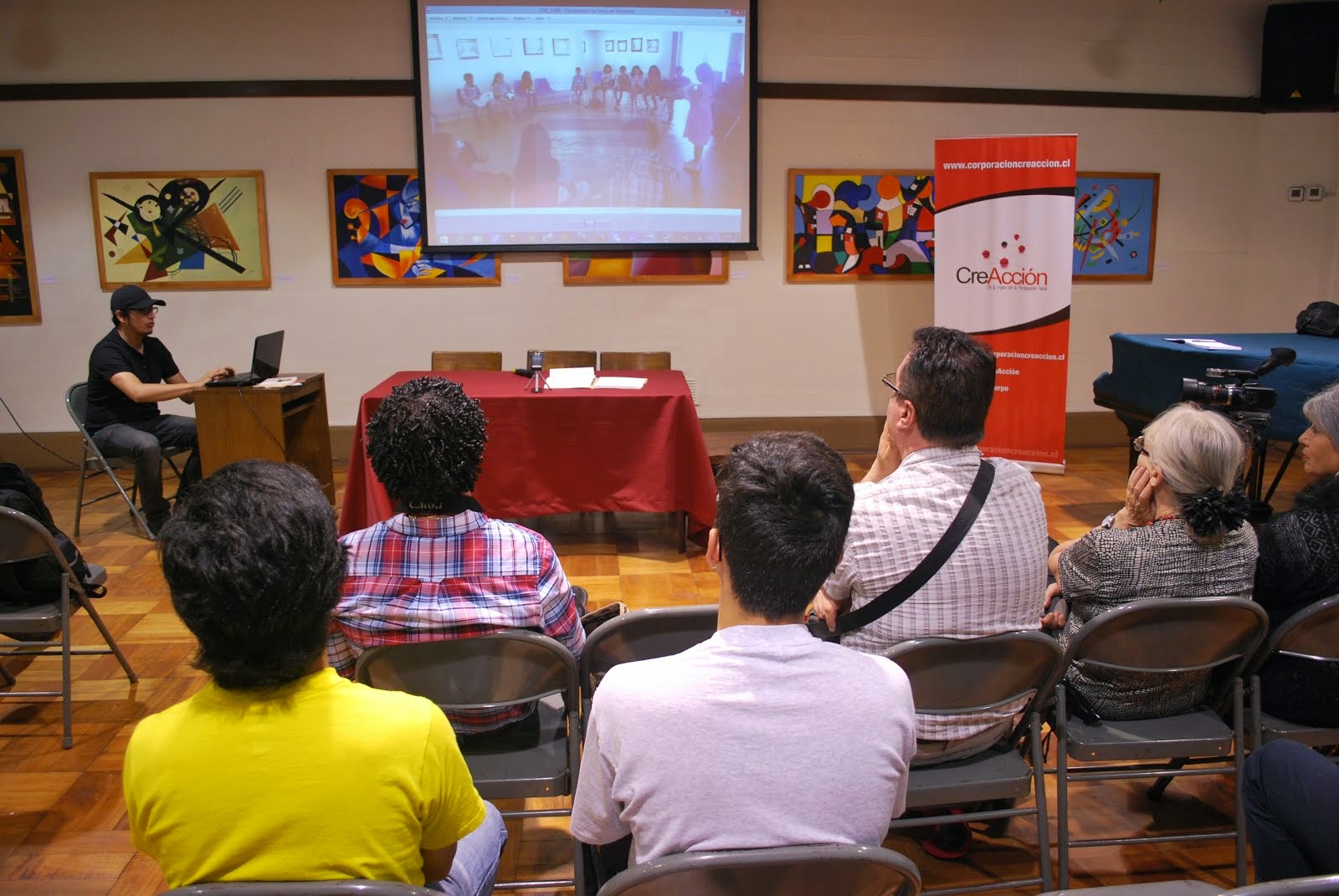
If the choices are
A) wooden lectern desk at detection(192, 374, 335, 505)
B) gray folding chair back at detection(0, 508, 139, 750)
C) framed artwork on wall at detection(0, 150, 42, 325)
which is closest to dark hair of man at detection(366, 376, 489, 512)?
gray folding chair back at detection(0, 508, 139, 750)

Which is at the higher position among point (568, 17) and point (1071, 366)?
point (568, 17)

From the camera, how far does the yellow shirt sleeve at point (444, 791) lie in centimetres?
113

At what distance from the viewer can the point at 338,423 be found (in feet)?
20.3

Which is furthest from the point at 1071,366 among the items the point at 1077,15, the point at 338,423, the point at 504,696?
the point at 504,696

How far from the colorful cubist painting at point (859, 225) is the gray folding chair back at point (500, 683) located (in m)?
4.82

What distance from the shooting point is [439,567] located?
177cm

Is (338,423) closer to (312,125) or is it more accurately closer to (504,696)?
(312,125)

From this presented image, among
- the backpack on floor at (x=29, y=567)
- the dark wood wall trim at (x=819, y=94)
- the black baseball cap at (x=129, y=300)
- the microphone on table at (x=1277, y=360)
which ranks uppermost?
the dark wood wall trim at (x=819, y=94)

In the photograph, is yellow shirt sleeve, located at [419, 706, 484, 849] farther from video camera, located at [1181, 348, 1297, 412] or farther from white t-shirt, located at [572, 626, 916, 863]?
video camera, located at [1181, 348, 1297, 412]

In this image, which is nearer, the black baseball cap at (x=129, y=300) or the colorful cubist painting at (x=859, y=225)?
the black baseball cap at (x=129, y=300)

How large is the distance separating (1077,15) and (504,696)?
6155mm

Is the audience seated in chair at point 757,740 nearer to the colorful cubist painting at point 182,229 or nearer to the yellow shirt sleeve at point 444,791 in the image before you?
the yellow shirt sleeve at point 444,791

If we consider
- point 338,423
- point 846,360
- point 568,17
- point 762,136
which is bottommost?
point 338,423

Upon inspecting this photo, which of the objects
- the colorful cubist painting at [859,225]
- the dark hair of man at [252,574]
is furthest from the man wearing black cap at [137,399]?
the dark hair of man at [252,574]
